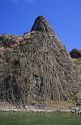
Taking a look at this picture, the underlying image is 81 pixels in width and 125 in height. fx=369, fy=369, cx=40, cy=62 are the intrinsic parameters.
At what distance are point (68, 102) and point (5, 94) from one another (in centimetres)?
A: 1892

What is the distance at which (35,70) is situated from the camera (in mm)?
113750

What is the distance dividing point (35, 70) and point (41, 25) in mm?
21094

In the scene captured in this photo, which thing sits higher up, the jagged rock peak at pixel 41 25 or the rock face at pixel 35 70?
the jagged rock peak at pixel 41 25

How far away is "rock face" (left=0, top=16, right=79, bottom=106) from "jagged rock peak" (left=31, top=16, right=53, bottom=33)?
0.44m

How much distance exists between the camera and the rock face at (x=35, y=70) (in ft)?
359

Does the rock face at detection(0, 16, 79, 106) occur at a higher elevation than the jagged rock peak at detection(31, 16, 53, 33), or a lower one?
lower

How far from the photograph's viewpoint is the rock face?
10950 centimetres

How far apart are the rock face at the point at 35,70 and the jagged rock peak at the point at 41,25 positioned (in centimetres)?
44

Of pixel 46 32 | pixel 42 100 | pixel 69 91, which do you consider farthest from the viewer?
pixel 46 32

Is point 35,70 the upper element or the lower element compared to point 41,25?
lower

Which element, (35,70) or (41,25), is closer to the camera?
(35,70)

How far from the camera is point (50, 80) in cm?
11344

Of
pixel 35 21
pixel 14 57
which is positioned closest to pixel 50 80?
pixel 14 57

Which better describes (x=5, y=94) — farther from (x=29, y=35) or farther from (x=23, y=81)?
(x=29, y=35)
